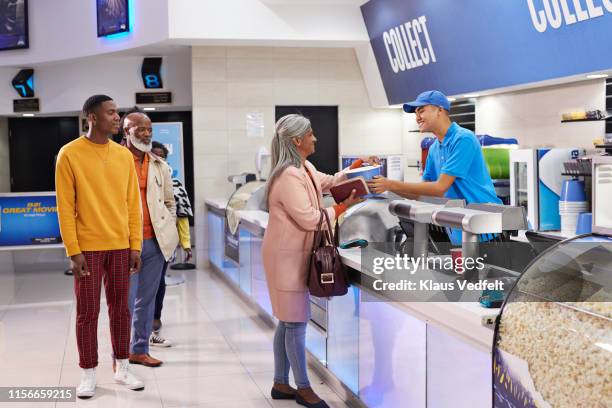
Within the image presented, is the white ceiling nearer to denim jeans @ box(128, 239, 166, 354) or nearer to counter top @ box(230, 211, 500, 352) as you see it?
denim jeans @ box(128, 239, 166, 354)

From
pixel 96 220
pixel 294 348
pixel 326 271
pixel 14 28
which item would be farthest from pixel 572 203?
pixel 14 28

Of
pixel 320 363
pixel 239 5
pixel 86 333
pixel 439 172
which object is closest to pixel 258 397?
pixel 320 363

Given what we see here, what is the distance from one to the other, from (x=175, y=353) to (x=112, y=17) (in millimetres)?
6130

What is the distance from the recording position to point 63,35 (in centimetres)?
1084

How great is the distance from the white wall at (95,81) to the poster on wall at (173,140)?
127 cm

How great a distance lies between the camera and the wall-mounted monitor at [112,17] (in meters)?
9.70

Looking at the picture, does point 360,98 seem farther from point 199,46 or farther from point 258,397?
point 258,397

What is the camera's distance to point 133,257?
166 inches

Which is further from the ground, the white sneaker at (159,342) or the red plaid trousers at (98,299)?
the red plaid trousers at (98,299)

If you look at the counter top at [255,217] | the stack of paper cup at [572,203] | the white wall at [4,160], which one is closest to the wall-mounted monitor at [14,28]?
the white wall at [4,160]

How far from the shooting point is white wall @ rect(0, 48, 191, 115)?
10.8 m

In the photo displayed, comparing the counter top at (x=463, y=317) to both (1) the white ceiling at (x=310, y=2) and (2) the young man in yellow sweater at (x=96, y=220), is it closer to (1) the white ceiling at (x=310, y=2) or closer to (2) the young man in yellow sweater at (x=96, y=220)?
(2) the young man in yellow sweater at (x=96, y=220)

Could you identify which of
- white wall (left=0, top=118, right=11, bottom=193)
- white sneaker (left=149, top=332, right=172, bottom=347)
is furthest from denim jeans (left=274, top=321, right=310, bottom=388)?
white wall (left=0, top=118, right=11, bottom=193)

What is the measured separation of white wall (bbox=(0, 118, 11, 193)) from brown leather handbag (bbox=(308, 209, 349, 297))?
→ 433 inches
